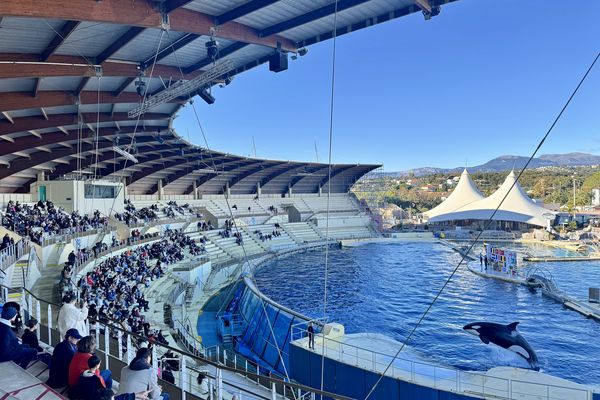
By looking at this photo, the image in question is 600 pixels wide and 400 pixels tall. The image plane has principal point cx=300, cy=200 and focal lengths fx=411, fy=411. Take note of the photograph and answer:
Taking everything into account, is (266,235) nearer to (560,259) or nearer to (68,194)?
(68,194)

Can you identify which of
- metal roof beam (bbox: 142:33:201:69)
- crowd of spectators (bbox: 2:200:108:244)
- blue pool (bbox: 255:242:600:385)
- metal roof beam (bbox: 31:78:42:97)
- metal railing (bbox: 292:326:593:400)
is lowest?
blue pool (bbox: 255:242:600:385)

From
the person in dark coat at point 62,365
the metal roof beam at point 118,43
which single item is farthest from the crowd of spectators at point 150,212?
the person in dark coat at point 62,365

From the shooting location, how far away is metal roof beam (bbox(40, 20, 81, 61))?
9742mm

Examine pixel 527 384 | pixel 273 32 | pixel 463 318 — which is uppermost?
pixel 273 32

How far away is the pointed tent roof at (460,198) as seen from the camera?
6124 centimetres

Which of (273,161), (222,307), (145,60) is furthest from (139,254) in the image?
(273,161)

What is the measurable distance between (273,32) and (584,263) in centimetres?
3673

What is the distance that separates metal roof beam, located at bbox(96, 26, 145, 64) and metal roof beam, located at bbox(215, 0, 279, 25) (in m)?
2.20

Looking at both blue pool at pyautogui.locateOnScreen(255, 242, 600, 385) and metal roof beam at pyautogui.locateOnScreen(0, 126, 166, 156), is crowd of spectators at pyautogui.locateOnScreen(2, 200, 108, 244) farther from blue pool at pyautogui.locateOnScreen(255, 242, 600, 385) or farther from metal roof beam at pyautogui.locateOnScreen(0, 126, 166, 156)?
blue pool at pyautogui.locateOnScreen(255, 242, 600, 385)

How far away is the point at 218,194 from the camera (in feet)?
164

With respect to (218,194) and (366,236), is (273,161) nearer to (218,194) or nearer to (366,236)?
(218,194)

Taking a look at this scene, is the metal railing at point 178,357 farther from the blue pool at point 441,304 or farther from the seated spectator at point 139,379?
the blue pool at point 441,304

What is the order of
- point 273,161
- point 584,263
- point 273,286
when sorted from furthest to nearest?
1. point 273,161
2. point 584,263
3. point 273,286

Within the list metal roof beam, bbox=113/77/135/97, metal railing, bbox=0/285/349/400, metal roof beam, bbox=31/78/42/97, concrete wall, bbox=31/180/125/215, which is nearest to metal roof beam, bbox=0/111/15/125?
metal roof beam, bbox=31/78/42/97
